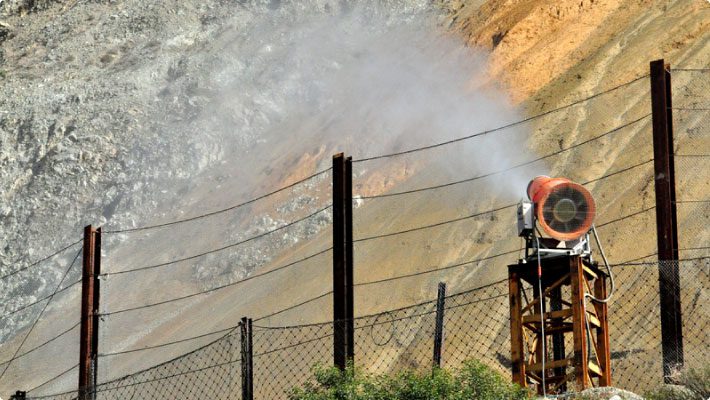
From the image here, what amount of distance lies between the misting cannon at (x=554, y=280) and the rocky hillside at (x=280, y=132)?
14.0 metres

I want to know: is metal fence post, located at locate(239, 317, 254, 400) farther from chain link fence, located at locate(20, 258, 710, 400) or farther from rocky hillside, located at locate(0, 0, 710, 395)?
rocky hillside, located at locate(0, 0, 710, 395)

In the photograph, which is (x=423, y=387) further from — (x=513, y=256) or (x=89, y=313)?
(x=513, y=256)

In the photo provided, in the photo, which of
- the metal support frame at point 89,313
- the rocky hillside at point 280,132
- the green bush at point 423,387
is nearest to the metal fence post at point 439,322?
the green bush at point 423,387

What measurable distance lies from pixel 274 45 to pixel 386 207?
18.1m

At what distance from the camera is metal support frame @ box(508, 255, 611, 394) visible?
1417cm

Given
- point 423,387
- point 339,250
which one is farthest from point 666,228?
point 339,250

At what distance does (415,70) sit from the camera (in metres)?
47.3

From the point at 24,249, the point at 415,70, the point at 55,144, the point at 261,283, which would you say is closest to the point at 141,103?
the point at 55,144

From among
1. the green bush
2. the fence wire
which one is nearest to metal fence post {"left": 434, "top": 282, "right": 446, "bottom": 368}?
the green bush

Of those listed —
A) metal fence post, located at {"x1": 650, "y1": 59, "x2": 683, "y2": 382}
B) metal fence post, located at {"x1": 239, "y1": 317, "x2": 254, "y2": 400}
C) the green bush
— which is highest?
metal fence post, located at {"x1": 650, "y1": 59, "x2": 683, "y2": 382}

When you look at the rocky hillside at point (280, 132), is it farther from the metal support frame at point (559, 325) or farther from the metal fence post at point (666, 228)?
the metal support frame at point (559, 325)

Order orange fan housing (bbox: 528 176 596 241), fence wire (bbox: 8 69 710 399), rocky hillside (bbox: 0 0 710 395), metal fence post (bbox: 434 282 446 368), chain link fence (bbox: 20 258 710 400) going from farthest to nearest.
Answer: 1. rocky hillside (bbox: 0 0 710 395)
2. fence wire (bbox: 8 69 710 399)
3. chain link fence (bbox: 20 258 710 400)
4. orange fan housing (bbox: 528 176 596 241)
5. metal fence post (bbox: 434 282 446 368)

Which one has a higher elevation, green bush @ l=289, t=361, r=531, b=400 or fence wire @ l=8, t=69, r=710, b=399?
fence wire @ l=8, t=69, r=710, b=399

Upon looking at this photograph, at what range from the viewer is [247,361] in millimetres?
14773
